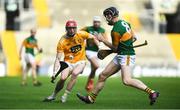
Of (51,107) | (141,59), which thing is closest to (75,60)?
(51,107)

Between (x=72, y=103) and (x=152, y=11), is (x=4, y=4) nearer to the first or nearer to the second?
(x=152, y=11)

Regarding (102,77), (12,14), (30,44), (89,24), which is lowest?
(89,24)

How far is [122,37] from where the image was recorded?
18.1 meters

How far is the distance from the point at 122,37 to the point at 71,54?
2.13 metres

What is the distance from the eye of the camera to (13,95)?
72.0 feet

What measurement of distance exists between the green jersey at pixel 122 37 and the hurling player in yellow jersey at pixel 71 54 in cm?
145

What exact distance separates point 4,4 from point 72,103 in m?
32.2

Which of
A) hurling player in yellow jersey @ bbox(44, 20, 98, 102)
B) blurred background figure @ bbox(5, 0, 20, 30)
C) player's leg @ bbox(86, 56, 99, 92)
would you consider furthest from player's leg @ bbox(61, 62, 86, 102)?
blurred background figure @ bbox(5, 0, 20, 30)

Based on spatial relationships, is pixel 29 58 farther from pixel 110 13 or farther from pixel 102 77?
pixel 110 13

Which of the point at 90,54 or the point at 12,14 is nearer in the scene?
the point at 90,54

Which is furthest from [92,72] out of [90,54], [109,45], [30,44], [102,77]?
[109,45]

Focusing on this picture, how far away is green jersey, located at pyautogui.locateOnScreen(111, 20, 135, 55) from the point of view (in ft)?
59.1

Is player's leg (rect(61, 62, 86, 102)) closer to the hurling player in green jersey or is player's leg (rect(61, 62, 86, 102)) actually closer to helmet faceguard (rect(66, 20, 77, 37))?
helmet faceguard (rect(66, 20, 77, 37))

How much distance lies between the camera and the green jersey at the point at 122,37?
18.0 metres
